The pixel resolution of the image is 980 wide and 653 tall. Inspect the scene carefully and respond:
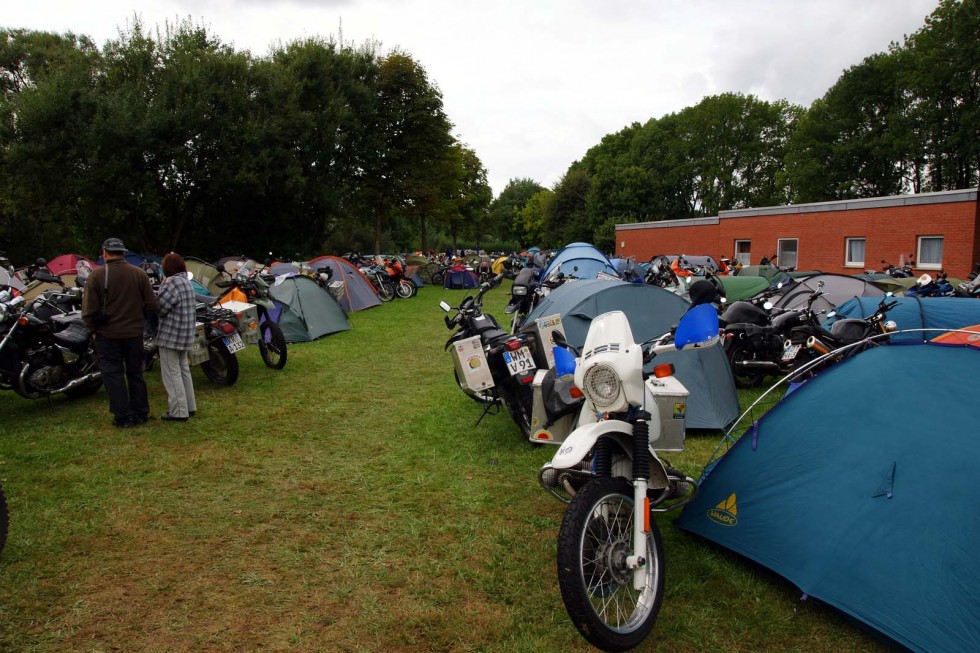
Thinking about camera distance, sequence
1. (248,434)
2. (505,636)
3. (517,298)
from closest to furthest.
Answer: (505,636) < (248,434) < (517,298)

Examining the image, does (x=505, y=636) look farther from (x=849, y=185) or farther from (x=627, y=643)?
(x=849, y=185)

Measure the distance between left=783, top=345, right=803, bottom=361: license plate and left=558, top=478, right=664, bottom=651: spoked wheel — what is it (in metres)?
5.07

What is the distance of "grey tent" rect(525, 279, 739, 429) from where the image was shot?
572 centimetres

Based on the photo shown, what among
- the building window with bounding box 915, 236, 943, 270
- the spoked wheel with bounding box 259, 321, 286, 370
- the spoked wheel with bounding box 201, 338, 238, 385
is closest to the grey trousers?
the spoked wheel with bounding box 201, 338, 238, 385

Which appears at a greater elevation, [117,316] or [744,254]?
[117,316]

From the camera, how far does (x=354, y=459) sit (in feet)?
16.6

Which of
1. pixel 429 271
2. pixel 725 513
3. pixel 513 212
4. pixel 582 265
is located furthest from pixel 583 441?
pixel 513 212

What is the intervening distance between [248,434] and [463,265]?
1972 cm

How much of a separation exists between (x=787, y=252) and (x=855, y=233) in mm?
3388

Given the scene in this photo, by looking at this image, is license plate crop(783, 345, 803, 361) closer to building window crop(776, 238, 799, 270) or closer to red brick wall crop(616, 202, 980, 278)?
red brick wall crop(616, 202, 980, 278)

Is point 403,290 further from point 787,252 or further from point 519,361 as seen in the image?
point 787,252

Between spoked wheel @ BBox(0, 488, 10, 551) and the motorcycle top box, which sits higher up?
the motorcycle top box

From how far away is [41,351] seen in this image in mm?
5973

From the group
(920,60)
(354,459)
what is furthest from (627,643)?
(920,60)
